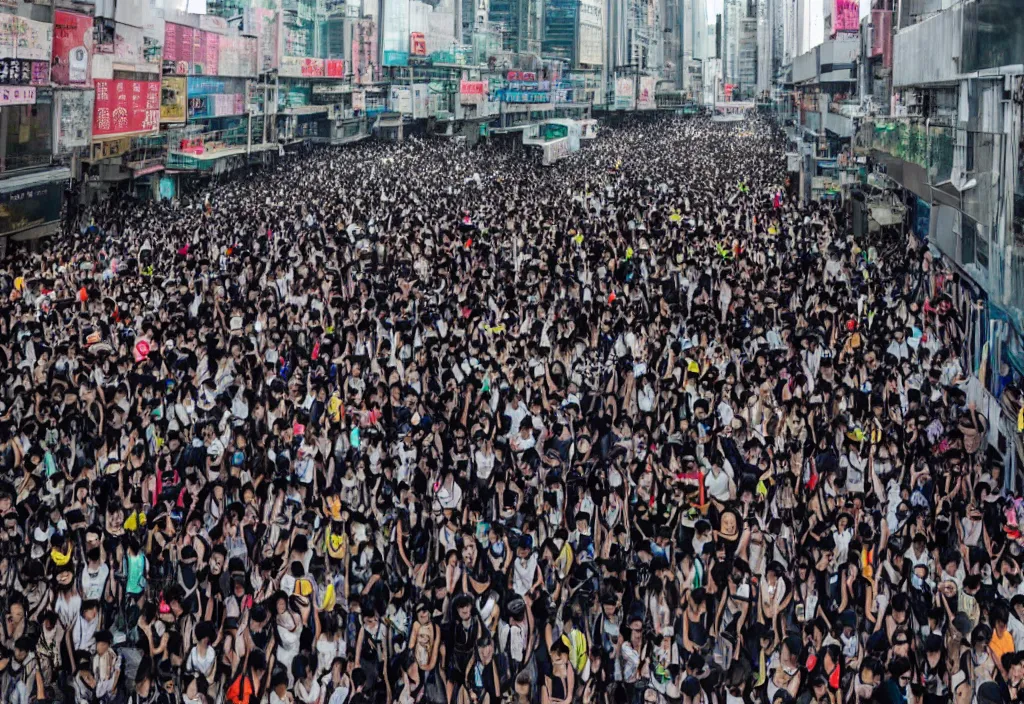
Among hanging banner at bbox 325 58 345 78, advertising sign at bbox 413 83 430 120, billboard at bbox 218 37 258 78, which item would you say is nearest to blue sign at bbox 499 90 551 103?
advertising sign at bbox 413 83 430 120

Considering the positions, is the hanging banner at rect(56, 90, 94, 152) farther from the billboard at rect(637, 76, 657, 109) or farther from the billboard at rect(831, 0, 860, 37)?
the billboard at rect(637, 76, 657, 109)

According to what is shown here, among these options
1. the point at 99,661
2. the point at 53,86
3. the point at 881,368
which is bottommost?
the point at 99,661

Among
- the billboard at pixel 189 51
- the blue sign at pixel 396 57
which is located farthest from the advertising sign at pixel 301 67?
the blue sign at pixel 396 57

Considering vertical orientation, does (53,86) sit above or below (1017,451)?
above

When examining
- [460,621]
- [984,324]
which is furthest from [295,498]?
[984,324]

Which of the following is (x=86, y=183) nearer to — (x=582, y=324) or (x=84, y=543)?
(x=582, y=324)

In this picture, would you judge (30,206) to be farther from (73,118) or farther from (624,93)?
(624,93)

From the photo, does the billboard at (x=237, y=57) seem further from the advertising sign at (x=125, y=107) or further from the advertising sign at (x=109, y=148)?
the advertising sign at (x=109, y=148)
